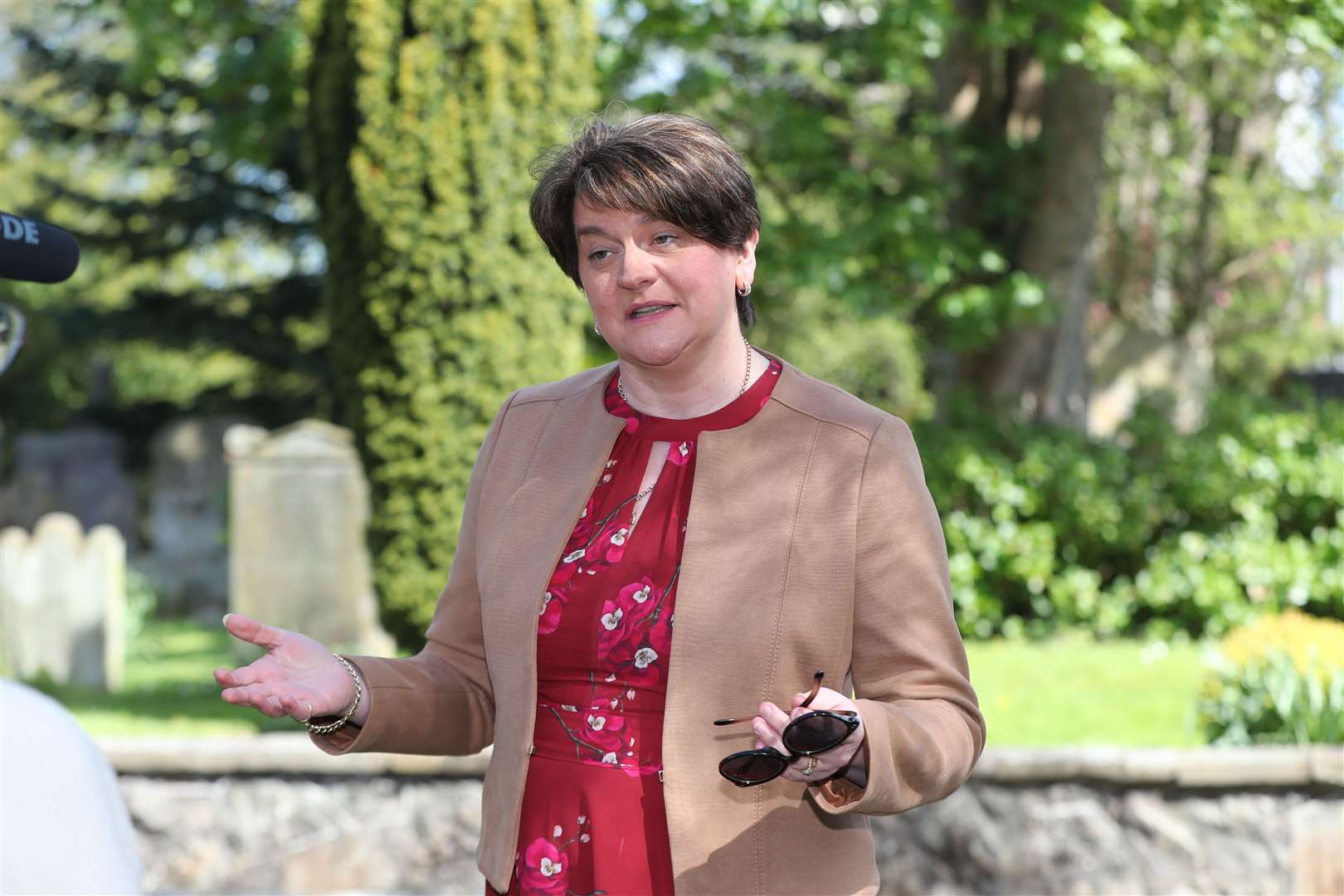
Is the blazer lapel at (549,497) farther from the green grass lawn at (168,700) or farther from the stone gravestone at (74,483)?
the stone gravestone at (74,483)

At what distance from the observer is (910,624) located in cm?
226

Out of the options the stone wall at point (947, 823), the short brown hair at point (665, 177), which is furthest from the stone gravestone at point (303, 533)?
the short brown hair at point (665, 177)

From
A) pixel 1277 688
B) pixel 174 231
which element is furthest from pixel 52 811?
pixel 174 231

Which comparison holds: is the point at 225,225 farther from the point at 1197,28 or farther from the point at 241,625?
the point at 241,625

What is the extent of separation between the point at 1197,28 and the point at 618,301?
28.4 feet

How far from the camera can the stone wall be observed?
18.1 feet

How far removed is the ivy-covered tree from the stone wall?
1.65 meters

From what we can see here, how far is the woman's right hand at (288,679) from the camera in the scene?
226 centimetres

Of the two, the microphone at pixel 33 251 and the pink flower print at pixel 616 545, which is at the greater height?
the microphone at pixel 33 251

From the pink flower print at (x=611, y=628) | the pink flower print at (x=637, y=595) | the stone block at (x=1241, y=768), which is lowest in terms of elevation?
the stone block at (x=1241, y=768)

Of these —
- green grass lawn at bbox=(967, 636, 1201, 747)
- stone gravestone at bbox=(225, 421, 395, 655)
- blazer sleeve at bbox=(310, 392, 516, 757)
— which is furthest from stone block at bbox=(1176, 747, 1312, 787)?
stone gravestone at bbox=(225, 421, 395, 655)

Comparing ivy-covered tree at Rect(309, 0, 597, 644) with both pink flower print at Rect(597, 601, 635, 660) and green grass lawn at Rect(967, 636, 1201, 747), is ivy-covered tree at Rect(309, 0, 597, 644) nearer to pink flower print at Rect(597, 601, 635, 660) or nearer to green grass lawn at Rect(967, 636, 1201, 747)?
green grass lawn at Rect(967, 636, 1201, 747)

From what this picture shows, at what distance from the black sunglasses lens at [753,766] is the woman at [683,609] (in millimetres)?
132

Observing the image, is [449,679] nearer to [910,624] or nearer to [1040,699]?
[910,624]
